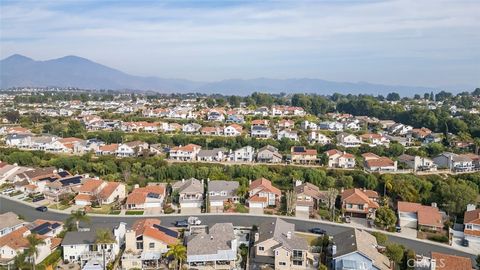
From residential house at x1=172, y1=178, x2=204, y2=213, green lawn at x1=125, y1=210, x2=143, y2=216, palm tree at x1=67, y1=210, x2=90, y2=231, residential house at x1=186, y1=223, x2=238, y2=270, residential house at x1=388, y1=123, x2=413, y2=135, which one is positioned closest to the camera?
residential house at x1=186, y1=223, x2=238, y2=270

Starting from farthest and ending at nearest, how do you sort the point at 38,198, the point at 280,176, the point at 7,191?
the point at 280,176, the point at 7,191, the point at 38,198

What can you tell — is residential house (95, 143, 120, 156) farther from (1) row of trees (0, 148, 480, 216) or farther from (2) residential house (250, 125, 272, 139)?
(2) residential house (250, 125, 272, 139)

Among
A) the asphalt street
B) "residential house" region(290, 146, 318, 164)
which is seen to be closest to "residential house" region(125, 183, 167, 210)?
the asphalt street

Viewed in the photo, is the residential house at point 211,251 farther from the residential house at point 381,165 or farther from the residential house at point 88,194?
the residential house at point 381,165

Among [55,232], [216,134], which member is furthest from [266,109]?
[55,232]

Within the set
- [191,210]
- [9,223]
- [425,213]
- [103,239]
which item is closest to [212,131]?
[191,210]

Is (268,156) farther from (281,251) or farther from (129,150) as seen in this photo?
(281,251)
